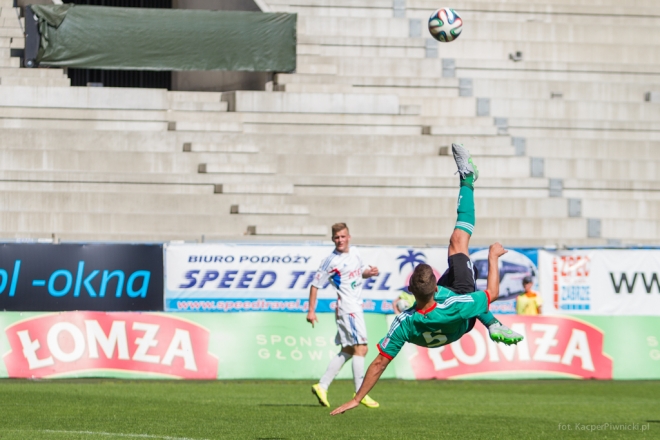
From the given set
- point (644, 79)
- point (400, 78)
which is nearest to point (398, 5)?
point (400, 78)

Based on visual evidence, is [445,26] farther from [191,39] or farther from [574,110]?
[574,110]

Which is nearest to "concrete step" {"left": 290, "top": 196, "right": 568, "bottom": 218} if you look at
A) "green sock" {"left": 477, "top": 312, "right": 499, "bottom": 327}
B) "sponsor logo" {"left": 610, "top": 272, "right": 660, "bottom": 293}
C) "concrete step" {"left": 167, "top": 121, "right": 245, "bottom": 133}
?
"concrete step" {"left": 167, "top": 121, "right": 245, "bottom": 133}

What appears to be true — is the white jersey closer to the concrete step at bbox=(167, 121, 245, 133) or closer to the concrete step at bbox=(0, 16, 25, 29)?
the concrete step at bbox=(167, 121, 245, 133)

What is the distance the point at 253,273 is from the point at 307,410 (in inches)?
386

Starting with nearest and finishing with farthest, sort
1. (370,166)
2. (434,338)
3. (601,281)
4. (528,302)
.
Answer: (434,338) < (528,302) < (601,281) < (370,166)

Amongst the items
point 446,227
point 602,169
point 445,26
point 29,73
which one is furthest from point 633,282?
point 29,73

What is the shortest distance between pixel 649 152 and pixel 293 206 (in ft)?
35.4

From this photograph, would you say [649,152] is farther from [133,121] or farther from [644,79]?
[133,121]

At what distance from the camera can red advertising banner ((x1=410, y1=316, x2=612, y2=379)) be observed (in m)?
20.2

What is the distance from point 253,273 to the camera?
24.0 metres

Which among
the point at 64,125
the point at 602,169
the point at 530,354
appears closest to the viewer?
the point at 530,354

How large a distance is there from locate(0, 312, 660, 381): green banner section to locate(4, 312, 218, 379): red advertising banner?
2 centimetres

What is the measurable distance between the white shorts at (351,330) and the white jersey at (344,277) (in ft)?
0.29

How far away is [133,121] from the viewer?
95.5 feet
